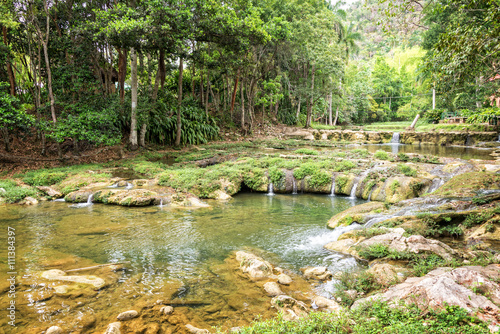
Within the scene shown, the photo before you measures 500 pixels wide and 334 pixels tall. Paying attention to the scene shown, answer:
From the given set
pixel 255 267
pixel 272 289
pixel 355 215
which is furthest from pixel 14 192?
pixel 355 215

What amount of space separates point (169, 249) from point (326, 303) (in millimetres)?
3850

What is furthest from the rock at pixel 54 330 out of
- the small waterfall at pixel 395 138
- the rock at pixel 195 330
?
the small waterfall at pixel 395 138

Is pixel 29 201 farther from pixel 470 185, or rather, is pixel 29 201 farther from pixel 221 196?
pixel 470 185

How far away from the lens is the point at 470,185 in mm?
8680

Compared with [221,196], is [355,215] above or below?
above

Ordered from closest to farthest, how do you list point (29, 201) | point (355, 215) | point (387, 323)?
point (387, 323) → point (355, 215) → point (29, 201)

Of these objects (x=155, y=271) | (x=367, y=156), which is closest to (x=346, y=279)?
(x=155, y=271)

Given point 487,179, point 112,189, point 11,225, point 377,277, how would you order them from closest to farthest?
1. point 377,277
2. point 11,225
3. point 487,179
4. point 112,189

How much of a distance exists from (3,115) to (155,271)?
1039 cm

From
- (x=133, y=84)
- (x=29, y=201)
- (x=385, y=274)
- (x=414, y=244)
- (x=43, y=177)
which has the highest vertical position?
(x=133, y=84)

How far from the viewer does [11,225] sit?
8.02 meters

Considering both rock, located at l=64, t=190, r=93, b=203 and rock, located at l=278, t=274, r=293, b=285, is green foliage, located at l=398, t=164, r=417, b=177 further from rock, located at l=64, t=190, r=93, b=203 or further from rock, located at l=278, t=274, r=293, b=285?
rock, located at l=64, t=190, r=93, b=203

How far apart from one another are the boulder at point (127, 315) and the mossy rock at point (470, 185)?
27.8ft

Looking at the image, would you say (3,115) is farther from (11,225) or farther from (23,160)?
(11,225)
